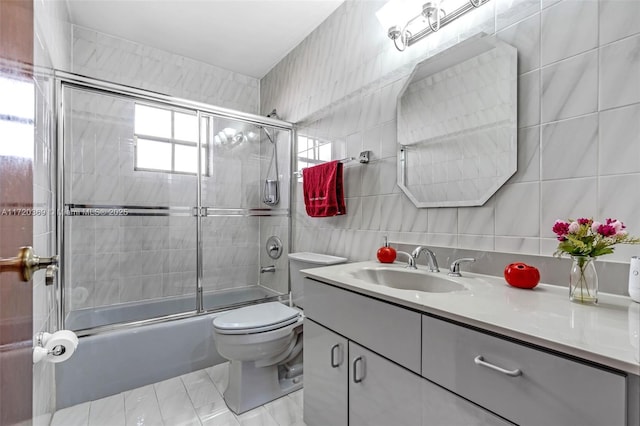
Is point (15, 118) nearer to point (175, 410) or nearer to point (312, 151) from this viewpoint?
point (175, 410)

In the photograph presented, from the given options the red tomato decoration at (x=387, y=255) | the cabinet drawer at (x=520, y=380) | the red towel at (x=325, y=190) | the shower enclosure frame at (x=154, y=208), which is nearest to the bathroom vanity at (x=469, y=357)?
the cabinet drawer at (x=520, y=380)

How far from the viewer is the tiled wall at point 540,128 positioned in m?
0.89

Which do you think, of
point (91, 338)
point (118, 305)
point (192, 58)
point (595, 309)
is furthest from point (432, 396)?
point (192, 58)

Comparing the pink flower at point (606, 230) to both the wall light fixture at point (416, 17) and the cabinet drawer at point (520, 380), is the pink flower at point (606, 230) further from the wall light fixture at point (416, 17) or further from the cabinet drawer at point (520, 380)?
the wall light fixture at point (416, 17)

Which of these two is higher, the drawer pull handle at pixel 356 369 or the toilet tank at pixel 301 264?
the toilet tank at pixel 301 264

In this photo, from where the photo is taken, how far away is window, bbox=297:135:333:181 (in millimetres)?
2135

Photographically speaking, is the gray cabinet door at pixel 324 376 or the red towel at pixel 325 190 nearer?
the gray cabinet door at pixel 324 376

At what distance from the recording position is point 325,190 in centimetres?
195

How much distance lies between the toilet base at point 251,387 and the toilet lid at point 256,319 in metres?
0.21

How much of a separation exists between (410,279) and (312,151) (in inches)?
52.2

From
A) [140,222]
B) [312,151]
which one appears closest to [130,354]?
[140,222]

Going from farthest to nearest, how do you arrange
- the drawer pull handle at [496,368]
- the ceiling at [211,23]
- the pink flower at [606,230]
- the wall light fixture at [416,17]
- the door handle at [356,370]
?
the ceiling at [211,23] → the wall light fixture at [416,17] → the door handle at [356,370] → the pink flower at [606,230] → the drawer pull handle at [496,368]

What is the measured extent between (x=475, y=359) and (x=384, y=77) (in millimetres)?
1494

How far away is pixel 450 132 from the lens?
138 cm
